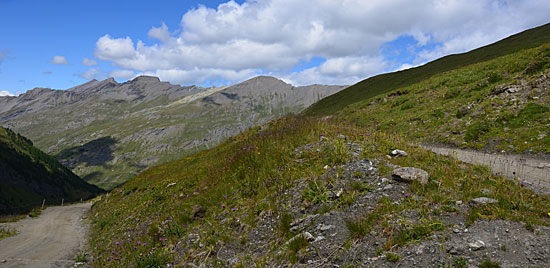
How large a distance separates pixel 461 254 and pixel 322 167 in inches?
178

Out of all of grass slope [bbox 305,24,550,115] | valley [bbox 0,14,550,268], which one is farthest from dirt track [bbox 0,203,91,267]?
grass slope [bbox 305,24,550,115]

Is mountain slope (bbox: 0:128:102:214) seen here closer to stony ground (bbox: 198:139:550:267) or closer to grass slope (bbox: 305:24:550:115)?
grass slope (bbox: 305:24:550:115)

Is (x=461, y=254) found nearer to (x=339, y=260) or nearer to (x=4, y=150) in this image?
(x=339, y=260)

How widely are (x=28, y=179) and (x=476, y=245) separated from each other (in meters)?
200

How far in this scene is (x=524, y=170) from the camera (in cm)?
972

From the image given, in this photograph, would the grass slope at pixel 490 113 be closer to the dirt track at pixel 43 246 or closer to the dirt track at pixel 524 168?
the dirt track at pixel 524 168

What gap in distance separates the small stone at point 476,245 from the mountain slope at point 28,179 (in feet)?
463

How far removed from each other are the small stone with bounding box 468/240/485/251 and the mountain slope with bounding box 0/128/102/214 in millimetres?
141021

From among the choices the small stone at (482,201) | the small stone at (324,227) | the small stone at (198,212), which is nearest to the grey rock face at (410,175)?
the small stone at (482,201)

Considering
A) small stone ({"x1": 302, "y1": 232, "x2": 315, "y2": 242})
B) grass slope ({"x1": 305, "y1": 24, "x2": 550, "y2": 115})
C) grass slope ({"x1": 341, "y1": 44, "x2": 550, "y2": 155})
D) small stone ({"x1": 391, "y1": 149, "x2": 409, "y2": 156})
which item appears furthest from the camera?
grass slope ({"x1": 305, "y1": 24, "x2": 550, "y2": 115})

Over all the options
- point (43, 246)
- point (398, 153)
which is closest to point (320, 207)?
point (398, 153)

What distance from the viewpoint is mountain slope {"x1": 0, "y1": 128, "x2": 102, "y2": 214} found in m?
121

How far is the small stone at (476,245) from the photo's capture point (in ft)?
14.6

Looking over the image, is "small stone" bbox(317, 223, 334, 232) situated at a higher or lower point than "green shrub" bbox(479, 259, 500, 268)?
higher
